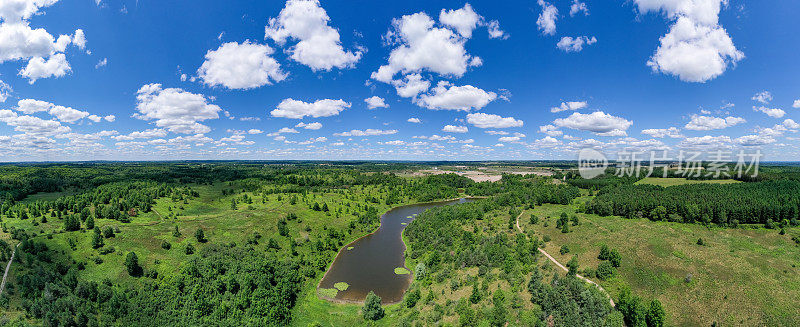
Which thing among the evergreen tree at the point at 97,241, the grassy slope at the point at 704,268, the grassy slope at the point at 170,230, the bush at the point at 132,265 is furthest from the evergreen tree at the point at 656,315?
the evergreen tree at the point at 97,241

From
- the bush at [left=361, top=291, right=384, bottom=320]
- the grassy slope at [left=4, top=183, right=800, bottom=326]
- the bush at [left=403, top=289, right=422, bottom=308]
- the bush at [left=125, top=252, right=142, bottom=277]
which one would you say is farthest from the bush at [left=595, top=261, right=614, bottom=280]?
the bush at [left=125, top=252, right=142, bottom=277]

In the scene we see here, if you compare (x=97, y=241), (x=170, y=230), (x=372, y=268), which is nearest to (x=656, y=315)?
(x=372, y=268)

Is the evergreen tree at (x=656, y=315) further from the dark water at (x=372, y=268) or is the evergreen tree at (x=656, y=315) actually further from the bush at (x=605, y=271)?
the dark water at (x=372, y=268)

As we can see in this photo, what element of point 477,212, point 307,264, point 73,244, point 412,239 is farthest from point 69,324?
point 477,212

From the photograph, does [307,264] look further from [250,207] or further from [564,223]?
[564,223]

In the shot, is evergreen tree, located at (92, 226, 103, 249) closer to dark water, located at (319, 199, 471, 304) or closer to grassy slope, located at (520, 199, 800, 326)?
dark water, located at (319, 199, 471, 304)

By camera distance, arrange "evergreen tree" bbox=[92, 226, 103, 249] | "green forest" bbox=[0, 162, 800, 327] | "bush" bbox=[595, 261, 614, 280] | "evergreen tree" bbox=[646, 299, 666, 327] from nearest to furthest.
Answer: "evergreen tree" bbox=[646, 299, 666, 327], "green forest" bbox=[0, 162, 800, 327], "bush" bbox=[595, 261, 614, 280], "evergreen tree" bbox=[92, 226, 103, 249]
